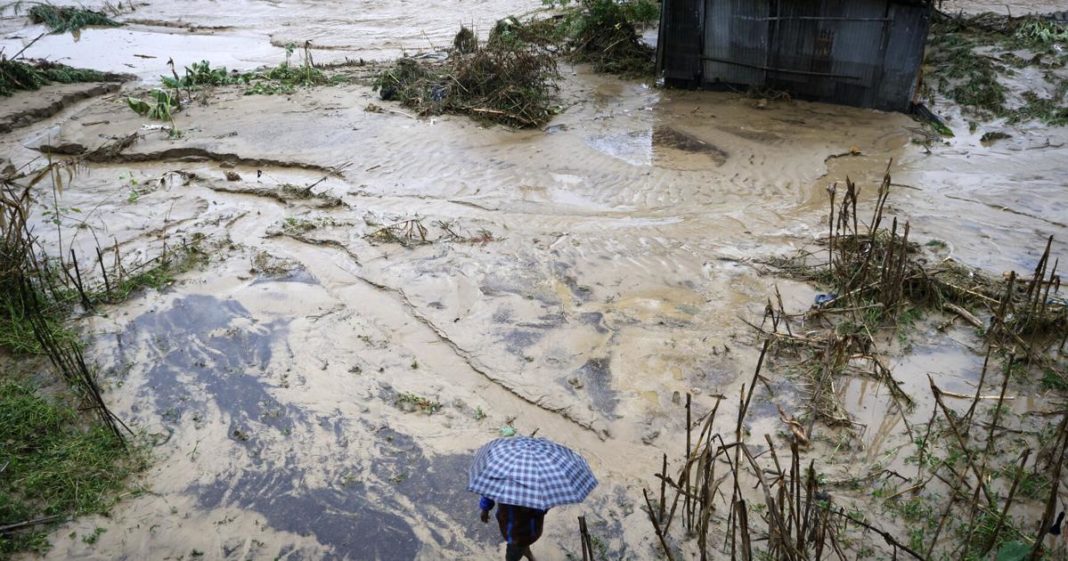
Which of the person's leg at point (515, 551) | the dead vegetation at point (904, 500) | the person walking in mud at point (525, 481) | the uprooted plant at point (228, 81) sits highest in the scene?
the uprooted plant at point (228, 81)

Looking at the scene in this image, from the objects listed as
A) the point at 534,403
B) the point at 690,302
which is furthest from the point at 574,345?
the point at 690,302

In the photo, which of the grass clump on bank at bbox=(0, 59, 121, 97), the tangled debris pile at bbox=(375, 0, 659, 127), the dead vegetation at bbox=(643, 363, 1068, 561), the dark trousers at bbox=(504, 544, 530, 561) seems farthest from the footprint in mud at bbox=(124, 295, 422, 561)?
the grass clump on bank at bbox=(0, 59, 121, 97)

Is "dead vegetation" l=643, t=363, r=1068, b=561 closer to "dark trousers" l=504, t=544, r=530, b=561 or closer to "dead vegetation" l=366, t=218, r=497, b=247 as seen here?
"dark trousers" l=504, t=544, r=530, b=561

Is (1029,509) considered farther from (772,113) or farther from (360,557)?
(772,113)

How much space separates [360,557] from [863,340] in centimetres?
386

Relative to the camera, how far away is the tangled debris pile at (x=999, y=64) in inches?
400

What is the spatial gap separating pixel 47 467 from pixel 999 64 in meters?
13.7

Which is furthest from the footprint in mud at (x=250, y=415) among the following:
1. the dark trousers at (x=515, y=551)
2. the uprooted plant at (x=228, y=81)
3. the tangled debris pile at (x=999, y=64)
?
the tangled debris pile at (x=999, y=64)

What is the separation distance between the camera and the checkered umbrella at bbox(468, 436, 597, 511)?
2738 millimetres

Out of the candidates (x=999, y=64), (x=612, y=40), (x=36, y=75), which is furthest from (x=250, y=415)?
(x=999, y=64)

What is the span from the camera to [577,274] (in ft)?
20.6

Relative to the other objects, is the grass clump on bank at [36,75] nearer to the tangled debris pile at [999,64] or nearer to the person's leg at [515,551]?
the person's leg at [515,551]

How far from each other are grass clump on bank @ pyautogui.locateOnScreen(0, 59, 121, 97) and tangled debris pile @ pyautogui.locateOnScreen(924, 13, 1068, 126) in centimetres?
1385

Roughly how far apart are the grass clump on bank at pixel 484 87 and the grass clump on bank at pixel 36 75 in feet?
17.1
